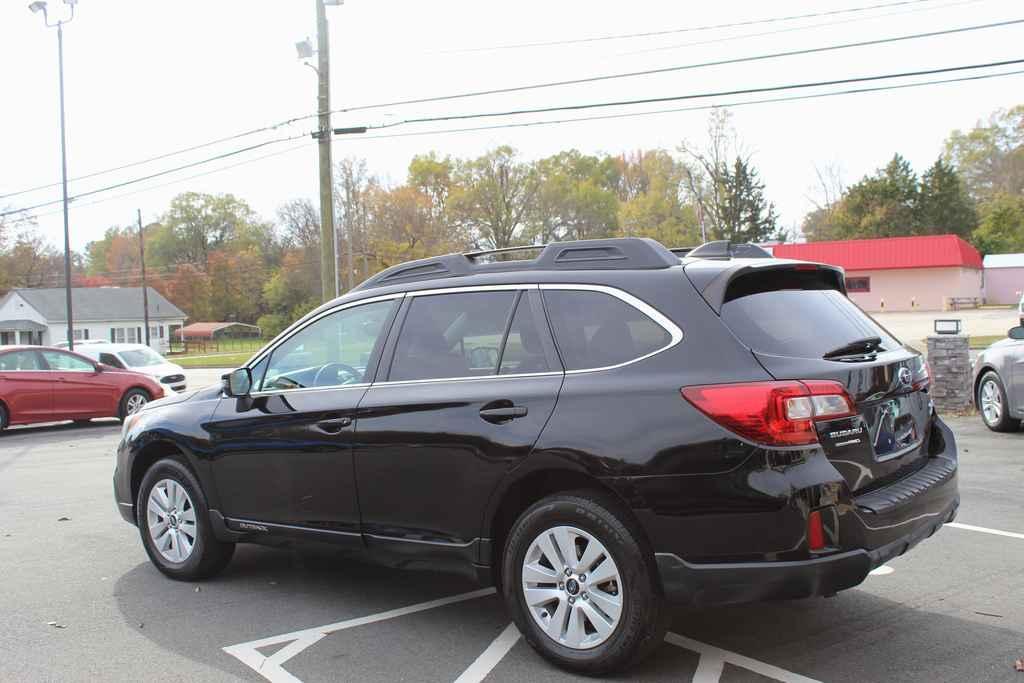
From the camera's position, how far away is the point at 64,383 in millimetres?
16312

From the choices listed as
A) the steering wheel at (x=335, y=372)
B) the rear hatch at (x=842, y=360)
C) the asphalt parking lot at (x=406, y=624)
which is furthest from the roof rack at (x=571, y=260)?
the asphalt parking lot at (x=406, y=624)

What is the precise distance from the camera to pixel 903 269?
67.7 metres

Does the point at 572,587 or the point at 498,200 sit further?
the point at 498,200

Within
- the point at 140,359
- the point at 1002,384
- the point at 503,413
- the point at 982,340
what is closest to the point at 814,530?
the point at 503,413

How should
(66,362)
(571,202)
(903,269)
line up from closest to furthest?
1. (66,362)
2. (571,202)
3. (903,269)

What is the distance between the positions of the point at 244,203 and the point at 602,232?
2213 inches

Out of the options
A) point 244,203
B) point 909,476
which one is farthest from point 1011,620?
point 244,203

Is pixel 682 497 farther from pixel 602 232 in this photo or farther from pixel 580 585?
pixel 602 232

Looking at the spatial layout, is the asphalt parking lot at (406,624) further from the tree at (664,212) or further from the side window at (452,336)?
the tree at (664,212)

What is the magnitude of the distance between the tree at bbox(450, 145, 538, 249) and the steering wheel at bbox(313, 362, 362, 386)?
5432cm

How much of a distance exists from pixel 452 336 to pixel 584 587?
56.9 inches

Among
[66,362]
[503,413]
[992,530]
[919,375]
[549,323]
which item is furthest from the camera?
[66,362]

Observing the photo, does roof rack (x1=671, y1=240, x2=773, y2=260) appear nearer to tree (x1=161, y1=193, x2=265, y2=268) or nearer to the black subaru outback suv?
the black subaru outback suv

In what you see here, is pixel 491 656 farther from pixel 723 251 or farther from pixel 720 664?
pixel 723 251
